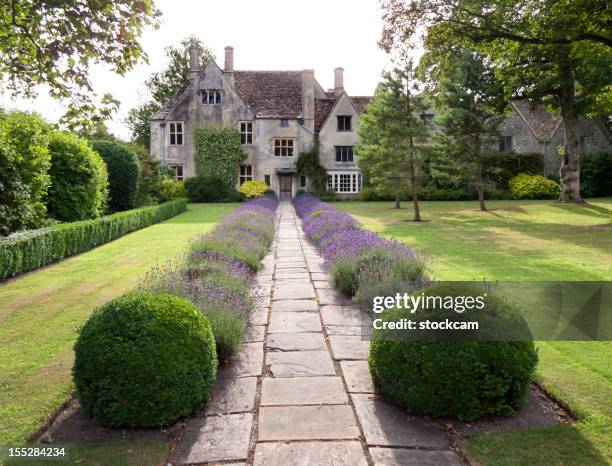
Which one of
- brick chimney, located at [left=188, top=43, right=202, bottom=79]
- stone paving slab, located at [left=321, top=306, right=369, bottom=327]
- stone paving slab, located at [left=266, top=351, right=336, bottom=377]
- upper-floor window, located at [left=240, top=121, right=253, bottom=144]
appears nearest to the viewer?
stone paving slab, located at [left=266, top=351, right=336, bottom=377]

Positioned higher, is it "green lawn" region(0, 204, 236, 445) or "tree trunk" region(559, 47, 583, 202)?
"tree trunk" region(559, 47, 583, 202)

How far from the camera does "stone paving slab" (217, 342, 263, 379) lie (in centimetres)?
528

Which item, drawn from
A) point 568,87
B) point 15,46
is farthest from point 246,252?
point 568,87

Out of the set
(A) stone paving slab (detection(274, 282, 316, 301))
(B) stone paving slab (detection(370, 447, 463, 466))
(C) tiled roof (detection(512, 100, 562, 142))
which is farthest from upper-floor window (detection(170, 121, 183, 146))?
(B) stone paving slab (detection(370, 447, 463, 466))

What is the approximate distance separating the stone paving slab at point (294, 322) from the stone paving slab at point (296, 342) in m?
0.22

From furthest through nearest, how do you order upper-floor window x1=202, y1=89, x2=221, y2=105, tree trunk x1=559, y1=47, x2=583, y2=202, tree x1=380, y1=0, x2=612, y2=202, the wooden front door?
the wooden front door → upper-floor window x1=202, y1=89, x2=221, y2=105 → tree trunk x1=559, y1=47, x2=583, y2=202 → tree x1=380, y1=0, x2=612, y2=202

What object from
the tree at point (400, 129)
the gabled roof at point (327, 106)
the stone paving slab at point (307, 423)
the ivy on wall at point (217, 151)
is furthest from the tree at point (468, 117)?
the stone paving slab at point (307, 423)

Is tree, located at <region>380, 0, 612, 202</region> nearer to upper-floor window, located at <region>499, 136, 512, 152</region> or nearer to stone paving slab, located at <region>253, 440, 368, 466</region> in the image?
stone paving slab, located at <region>253, 440, 368, 466</region>

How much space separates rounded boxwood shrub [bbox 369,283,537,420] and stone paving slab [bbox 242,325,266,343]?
244cm

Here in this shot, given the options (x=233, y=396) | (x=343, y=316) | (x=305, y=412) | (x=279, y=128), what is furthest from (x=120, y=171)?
(x=305, y=412)

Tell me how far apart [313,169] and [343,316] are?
3570 cm

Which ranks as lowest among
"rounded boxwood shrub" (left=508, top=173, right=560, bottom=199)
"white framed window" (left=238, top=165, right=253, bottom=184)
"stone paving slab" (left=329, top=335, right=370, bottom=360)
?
"stone paving slab" (left=329, top=335, right=370, bottom=360)

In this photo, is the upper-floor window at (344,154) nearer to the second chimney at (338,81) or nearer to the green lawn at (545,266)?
the second chimney at (338,81)

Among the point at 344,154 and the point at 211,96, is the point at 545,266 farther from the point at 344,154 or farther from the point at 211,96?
the point at 211,96
